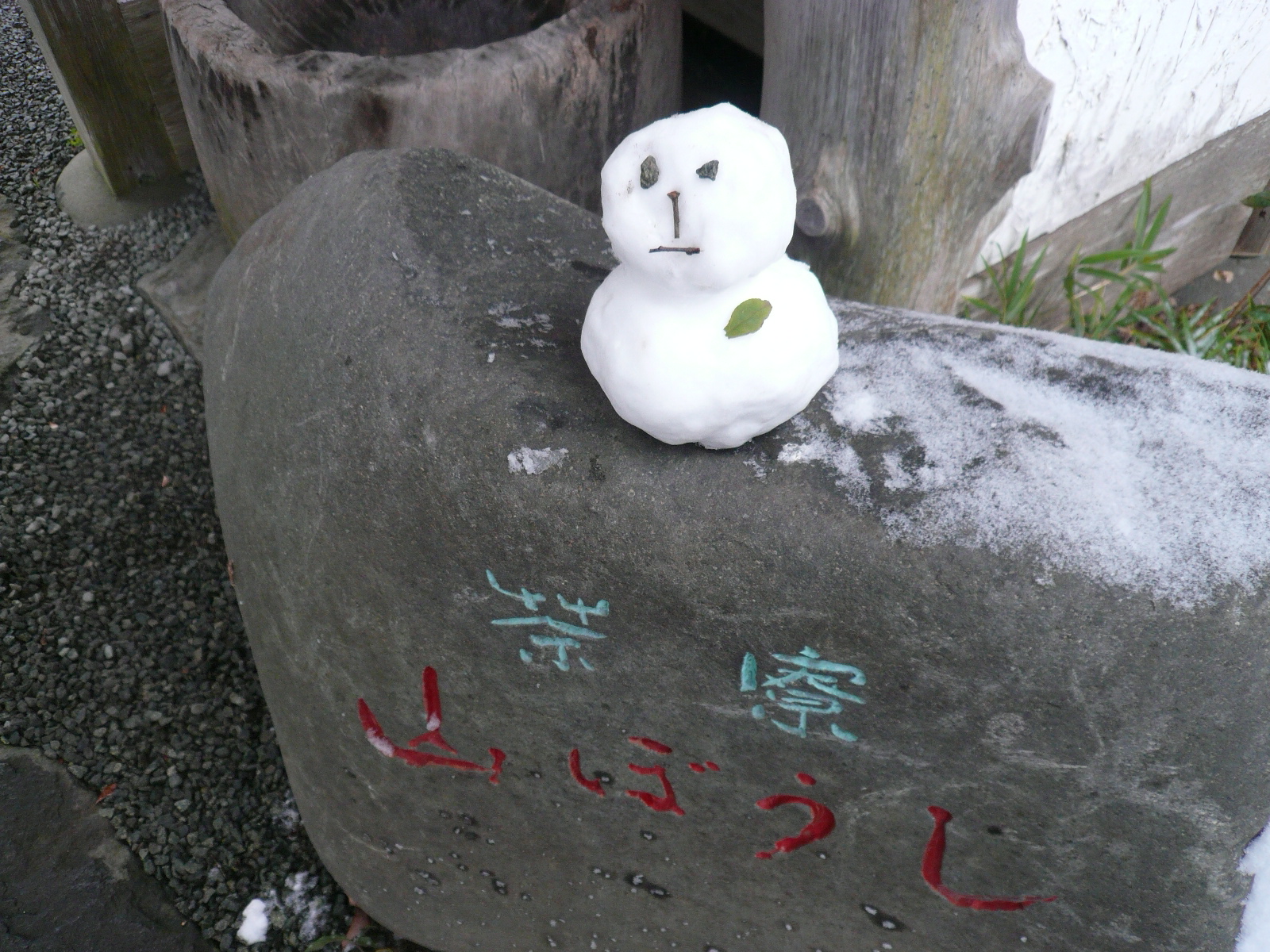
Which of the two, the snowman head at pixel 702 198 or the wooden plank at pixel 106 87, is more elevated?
the snowman head at pixel 702 198

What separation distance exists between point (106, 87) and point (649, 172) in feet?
9.23

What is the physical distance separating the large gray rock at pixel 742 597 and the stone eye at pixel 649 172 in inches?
12.8

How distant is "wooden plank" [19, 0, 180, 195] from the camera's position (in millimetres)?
2930

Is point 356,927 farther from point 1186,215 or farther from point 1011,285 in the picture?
point 1186,215

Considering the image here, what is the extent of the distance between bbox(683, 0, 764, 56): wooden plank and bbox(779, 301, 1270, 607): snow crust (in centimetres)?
200

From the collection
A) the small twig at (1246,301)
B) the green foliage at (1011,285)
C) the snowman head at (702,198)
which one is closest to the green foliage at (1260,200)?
the small twig at (1246,301)

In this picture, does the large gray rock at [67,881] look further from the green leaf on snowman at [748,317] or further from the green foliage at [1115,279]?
the green foliage at [1115,279]

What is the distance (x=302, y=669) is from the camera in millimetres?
1558

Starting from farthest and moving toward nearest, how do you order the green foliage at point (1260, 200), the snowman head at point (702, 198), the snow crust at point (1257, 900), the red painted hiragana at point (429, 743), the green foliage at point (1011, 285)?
the green foliage at point (1011, 285) < the green foliage at point (1260, 200) < the red painted hiragana at point (429, 743) < the snow crust at point (1257, 900) < the snowman head at point (702, 198)

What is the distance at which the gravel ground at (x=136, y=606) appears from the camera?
2055 mm

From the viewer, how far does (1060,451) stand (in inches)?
46.3

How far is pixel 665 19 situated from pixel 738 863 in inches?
73.0

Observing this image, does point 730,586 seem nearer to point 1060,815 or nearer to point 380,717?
point 1060,815

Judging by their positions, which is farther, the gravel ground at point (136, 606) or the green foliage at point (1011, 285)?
the green foliage at point (1011, 285)
